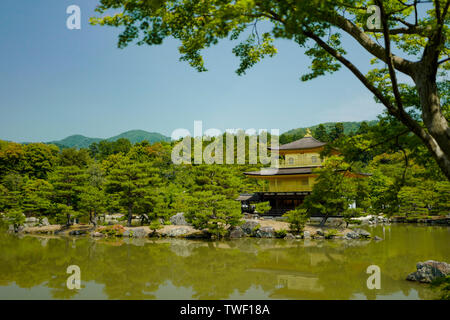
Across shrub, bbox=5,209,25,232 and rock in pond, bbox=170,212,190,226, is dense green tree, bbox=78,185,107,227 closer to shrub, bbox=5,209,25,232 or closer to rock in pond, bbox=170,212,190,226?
shrub, bbox=5,209,25,232

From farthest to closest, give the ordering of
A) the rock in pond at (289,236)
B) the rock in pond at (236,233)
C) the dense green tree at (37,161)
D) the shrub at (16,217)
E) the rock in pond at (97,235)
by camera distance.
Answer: the dense green tree at (37,161) → the shrub at (16,217) → the rock in pond at (97,235) → the rock in pond at (236,233) → the rock in pond at (289,236)

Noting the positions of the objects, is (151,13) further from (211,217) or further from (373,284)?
(211,217)

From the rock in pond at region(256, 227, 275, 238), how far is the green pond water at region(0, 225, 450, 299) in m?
0.80

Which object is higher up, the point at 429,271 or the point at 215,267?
the point at 429,271

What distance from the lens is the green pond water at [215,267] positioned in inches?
257

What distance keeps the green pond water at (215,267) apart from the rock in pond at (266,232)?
0.80m

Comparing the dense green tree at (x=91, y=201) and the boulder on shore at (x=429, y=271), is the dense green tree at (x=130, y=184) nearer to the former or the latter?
the dense green tree at (x=91, y=201)

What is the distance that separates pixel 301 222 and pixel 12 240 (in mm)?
13969

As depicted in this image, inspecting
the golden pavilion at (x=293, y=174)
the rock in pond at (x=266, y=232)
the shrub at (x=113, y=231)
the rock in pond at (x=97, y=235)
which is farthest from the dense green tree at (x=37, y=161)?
the rock in pond at (x=266, y=232)

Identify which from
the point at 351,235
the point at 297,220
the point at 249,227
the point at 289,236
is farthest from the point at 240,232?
the point at 351,235

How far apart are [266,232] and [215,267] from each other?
6391 millimetres

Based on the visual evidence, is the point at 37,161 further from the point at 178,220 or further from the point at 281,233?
the point at 281,233

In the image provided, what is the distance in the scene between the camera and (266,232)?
1475cm

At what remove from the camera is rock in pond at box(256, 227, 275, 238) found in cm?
1466
